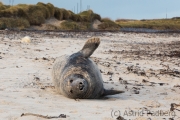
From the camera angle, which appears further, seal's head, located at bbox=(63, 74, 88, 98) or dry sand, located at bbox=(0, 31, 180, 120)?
seal's head, located at bbox=(63, 74, 88, 98)

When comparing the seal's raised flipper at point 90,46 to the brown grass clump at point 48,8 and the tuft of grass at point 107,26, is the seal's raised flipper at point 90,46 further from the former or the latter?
the tuft of grass at point 107,26

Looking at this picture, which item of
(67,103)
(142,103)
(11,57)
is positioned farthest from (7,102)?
(11,57)

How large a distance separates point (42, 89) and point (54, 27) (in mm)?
31417

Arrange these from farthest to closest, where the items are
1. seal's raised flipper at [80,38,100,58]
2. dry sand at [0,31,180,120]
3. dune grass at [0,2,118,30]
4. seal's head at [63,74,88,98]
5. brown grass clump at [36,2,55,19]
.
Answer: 1. brown grass clump at [36,2,55,19]
2. dune grass at [0,2,118,30]
3. seal's raised flipper at [80,38,100,58]
4. seal's head at [63,74,88,98]
5. dry sand at [0,31,180,120]

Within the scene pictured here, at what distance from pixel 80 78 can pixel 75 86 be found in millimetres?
182

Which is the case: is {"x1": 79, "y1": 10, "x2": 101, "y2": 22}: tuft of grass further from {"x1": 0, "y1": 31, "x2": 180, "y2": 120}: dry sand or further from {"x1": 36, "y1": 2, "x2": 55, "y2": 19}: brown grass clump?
{"x1": 0, "y1": 31, "x2": 180, "y2": 120}: dry sand

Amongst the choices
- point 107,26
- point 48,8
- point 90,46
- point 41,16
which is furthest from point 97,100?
point 107,26

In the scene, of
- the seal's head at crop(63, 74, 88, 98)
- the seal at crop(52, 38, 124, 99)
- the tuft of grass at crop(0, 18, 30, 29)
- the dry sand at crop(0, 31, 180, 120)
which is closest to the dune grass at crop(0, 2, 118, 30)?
the tuft of grass at crop(0, 18, 30, 29)

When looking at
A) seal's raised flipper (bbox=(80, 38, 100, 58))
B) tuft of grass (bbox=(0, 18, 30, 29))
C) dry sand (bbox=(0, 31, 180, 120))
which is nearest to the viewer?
dry sand (bbox=(0, 31, 180, 120))

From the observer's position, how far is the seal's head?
5348mm

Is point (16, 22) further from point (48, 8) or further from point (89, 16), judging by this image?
point (89, 16)

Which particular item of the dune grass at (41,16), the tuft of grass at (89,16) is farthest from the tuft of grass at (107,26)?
the tuft of grass at (89,16)

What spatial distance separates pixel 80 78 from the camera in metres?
5.50

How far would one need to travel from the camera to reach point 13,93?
5.82 metres
